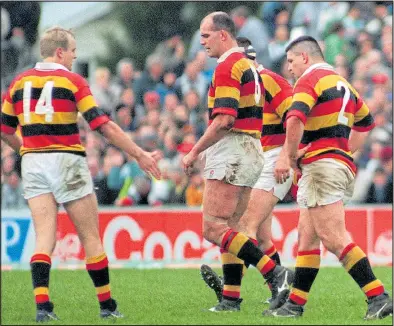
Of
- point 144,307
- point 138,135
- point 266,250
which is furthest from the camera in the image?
point 138,135

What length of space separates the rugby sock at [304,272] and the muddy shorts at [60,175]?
6.19 feet

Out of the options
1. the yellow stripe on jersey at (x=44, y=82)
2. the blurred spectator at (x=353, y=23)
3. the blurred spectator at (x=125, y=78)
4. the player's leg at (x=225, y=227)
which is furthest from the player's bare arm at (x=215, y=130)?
the blurred spectator at (x=125, y=78)

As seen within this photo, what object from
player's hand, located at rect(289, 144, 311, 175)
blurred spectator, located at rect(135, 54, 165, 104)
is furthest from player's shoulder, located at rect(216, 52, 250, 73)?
blurred spectator, located at rect(135, 54, 165, 104)

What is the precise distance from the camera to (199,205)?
A: 748 inches

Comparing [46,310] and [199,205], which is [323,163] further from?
A: [199,205]

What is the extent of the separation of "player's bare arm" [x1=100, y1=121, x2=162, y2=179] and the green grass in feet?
4.14

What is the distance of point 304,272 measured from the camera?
1048cm

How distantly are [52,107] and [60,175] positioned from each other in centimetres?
58

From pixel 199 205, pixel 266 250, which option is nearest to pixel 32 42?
pixel 199 205

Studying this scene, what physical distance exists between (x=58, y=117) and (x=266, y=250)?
3251 mm

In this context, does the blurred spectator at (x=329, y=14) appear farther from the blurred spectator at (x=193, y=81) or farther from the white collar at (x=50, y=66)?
the white collar at (x=50, y=66)

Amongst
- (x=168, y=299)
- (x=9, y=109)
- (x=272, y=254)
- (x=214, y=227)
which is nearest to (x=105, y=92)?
(x=272, y=254)

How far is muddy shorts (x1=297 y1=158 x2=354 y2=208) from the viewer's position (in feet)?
33.5

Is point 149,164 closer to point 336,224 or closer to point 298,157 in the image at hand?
point 298,157
